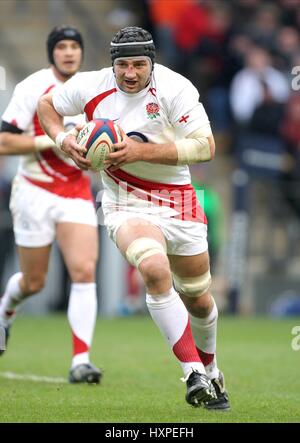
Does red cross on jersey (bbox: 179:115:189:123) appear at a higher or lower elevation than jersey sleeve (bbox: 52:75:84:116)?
lower

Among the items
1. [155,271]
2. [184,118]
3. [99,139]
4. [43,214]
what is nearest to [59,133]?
[99,139]

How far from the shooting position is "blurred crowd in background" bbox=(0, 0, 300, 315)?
643 inches

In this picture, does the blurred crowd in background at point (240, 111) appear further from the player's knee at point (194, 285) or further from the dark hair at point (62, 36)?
the player's knee at point (194, 285)

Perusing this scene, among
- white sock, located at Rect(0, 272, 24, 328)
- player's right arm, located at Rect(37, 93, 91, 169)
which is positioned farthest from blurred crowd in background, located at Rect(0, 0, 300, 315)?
player's right arm, located at Rect(37, 93, 91, 169)

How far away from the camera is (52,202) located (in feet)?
29.6

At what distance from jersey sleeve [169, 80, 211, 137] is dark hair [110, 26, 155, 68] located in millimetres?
290

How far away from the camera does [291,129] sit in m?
16.7

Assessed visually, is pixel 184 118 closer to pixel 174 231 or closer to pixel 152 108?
pixel 152 108

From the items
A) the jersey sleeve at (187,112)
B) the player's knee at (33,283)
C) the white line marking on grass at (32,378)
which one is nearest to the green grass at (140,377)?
the white line marking on grass at (32,378)

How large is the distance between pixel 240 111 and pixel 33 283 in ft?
26.4

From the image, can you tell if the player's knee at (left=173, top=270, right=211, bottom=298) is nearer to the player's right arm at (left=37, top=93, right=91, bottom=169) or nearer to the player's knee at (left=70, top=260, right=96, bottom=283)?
the player's right arm at (left=37, top=93, right=91, bottom=169)

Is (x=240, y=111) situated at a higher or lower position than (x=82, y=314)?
higher
